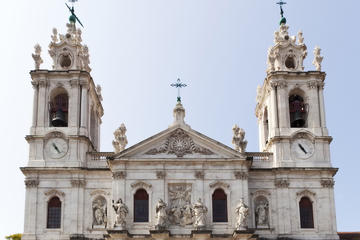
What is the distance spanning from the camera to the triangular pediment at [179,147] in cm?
3884

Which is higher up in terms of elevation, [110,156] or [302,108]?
[302,108]

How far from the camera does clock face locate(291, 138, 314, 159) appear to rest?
40.2 m

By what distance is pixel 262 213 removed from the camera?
38.8 m

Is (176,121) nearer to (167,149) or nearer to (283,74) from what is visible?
(167,149)

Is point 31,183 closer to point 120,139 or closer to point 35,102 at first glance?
point 35,102

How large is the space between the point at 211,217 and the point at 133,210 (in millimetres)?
4470

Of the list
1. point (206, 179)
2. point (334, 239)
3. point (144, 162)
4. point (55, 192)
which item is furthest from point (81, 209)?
point (334, 239)

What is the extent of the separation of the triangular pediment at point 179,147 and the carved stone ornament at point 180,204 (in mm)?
1830

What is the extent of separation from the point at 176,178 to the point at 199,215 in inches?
108

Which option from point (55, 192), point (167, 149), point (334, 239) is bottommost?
point (334, 239)

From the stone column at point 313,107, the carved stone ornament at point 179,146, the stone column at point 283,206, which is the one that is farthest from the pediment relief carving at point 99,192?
the stone column at point 313,107

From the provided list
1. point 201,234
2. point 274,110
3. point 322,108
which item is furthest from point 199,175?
point 322,108

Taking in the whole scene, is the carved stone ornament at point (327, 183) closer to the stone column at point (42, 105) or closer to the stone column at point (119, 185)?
the stone column at point (119, 185)

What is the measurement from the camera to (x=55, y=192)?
38.7m
